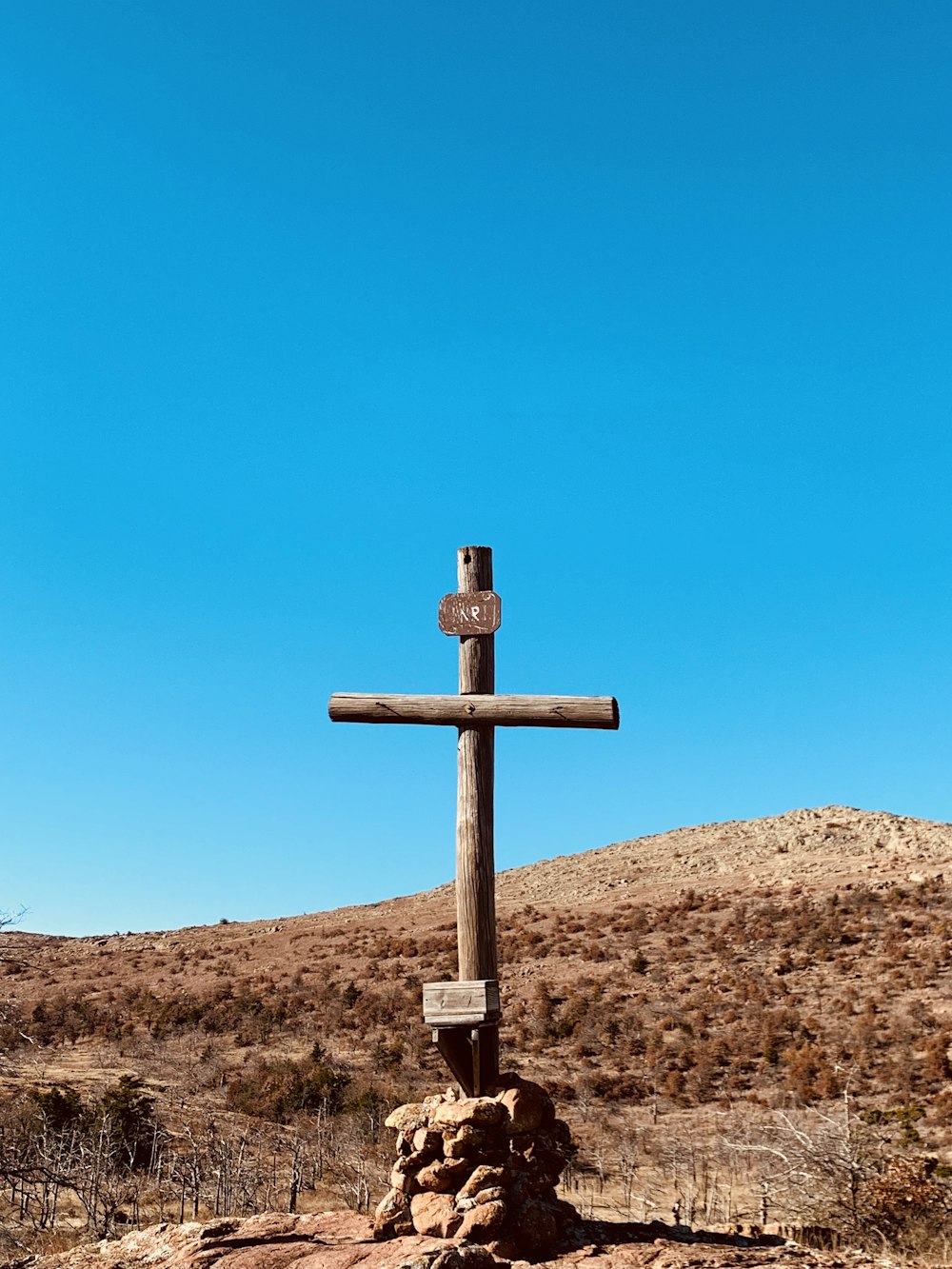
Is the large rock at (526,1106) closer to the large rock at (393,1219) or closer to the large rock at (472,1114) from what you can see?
the large rock at (472,1114)

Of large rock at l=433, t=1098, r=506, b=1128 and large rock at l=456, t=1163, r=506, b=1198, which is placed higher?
large rock at l=433, t=1098, r=506, b=1128

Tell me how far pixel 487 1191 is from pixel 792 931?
26519 millimetres

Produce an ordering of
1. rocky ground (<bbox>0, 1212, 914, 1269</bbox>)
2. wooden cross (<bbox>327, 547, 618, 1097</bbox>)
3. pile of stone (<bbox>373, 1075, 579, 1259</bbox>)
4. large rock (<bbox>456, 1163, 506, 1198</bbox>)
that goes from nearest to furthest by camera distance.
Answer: rocky ground (<bbox>0, 1212, 914, 1269</bbox>) → pile of stone (<bbox>373, 1075, 579, 1259</bbox>) → large rock (<bbox>456, 1163, 506, 1198</bbox>) → wooden cross (<bbox>327, 547, 618, 1097</bbox>)

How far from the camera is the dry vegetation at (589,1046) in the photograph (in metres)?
12.2

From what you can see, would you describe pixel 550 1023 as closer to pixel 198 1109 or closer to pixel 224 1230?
pixel 198 1109

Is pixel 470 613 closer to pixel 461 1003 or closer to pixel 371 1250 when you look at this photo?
pixel 461 1003

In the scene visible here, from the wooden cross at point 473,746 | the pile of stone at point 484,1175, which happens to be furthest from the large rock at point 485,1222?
the wooden cross at point 473,746

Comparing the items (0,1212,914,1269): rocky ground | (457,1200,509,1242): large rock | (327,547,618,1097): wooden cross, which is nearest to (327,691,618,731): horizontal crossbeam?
(327,547,618,1097): wooden cross

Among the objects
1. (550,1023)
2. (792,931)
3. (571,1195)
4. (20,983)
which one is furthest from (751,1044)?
(20,983)

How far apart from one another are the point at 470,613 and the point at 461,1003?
2.89m

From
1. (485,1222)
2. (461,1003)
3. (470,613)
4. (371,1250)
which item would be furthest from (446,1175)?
(470,613)

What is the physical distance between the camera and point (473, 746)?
838cm

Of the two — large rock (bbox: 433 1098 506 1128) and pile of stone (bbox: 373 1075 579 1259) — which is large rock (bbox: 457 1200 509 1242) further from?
large rock (bbox: 433 1098 506 1128)

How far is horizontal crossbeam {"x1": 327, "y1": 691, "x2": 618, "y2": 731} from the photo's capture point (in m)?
8.33
